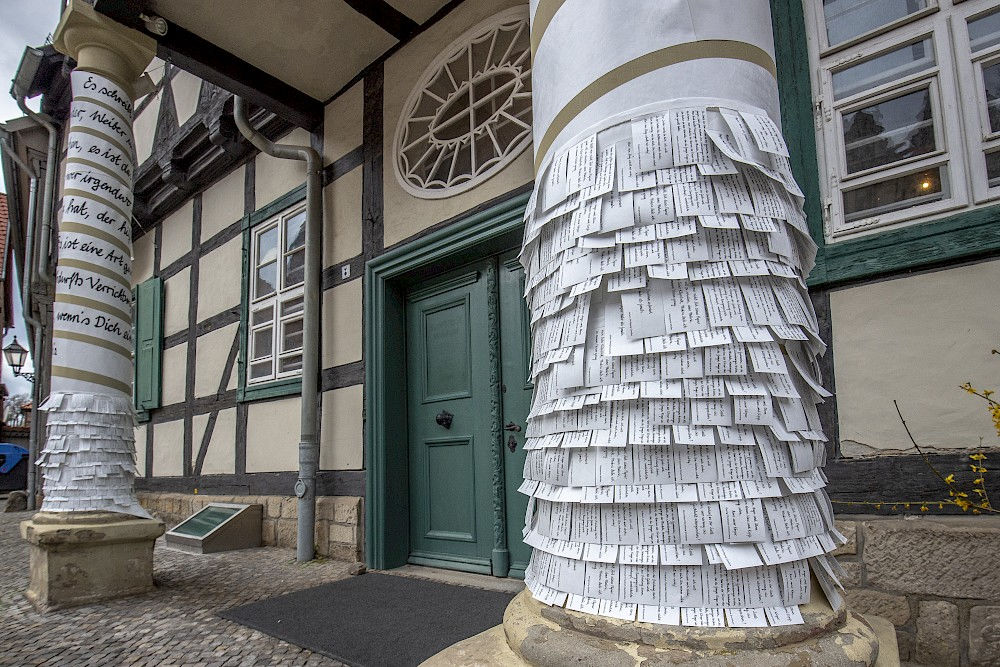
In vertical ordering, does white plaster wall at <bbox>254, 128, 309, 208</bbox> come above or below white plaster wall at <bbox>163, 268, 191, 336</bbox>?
above

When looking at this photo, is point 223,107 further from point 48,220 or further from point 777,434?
point 777,434

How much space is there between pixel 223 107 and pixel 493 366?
341 cm

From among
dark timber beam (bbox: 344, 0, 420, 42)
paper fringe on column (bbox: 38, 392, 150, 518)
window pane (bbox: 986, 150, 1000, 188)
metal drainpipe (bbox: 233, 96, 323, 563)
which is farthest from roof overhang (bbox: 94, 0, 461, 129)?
window pane (bbox: 986, 150, 1000, 188)

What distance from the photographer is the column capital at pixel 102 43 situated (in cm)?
322

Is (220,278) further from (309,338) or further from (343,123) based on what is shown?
(343,123)

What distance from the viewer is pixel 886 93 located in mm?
1985

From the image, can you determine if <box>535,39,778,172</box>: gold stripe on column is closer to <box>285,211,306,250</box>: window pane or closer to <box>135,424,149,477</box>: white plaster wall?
<box>285,211,306,250</box>: window pane

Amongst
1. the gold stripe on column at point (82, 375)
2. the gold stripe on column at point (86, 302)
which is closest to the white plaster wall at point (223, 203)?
the gold stripe on column at point (86, 302)

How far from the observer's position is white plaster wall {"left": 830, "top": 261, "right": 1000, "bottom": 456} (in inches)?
67.4

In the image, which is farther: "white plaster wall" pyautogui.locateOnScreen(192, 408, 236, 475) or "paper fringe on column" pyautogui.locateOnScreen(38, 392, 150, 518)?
"white plaster wall" pyautogui.locateOnScreen(192, 408, 236, 475)

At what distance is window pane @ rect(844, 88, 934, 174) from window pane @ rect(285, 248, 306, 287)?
11.7ft

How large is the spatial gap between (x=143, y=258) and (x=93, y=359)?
14.2 feet

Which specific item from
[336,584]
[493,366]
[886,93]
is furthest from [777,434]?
[336,584]

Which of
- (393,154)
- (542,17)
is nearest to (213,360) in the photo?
(393,154)
